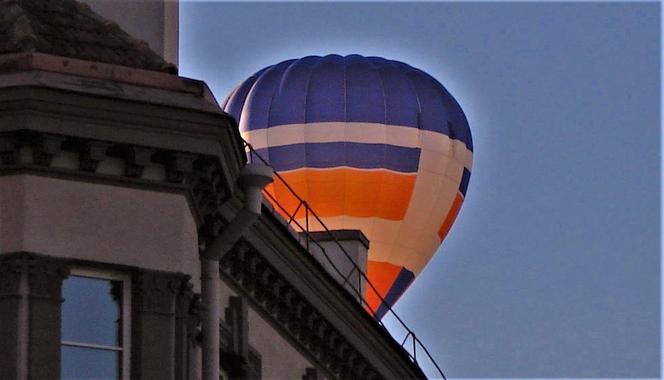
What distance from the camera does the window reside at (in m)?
34.3

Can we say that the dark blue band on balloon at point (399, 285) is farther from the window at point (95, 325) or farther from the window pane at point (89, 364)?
the window pane at point (89, 364)

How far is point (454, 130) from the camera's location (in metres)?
64.8

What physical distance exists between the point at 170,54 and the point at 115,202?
4161mm

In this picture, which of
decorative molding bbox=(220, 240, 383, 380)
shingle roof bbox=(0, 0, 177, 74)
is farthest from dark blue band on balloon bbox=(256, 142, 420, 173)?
shingle roof bbox=(0, 0, 177, 74)

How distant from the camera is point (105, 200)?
1382 inches

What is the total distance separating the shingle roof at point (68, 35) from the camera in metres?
35.7

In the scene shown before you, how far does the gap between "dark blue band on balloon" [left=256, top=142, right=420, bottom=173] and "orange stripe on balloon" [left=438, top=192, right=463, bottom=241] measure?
8.10 ft

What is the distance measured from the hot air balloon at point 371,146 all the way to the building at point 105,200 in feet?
80.0

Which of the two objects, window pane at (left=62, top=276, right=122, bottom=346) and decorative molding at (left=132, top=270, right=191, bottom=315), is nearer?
window pane at (left=62, top=276, right=122, bottom=346)

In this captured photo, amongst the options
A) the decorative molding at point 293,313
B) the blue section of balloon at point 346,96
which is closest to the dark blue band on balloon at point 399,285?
the blue section of balloon at point 346,96

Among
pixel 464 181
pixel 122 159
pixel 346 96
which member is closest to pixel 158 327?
pixel 122 159

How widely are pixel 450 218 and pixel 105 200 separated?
100ft

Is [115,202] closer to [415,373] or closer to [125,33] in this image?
[125,33]

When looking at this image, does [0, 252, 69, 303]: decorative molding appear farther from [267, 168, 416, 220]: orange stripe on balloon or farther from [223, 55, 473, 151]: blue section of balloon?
[223, 55, 473, 151]: blue section of balloon
